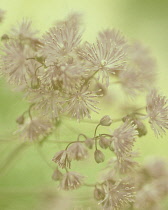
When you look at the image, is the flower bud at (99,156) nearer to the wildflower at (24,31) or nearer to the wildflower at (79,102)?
the wildflower at (79,102)

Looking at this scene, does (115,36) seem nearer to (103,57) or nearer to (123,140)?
(103,57)

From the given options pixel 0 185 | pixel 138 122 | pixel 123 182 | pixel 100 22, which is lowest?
pixel 0 185

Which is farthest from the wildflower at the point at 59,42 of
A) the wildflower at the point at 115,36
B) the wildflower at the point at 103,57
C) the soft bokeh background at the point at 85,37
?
the soft bokeh background at the point at 85,37

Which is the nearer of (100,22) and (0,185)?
(0,185)

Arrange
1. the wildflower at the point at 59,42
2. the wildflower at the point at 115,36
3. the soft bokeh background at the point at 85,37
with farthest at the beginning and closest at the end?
the soft bokeh background at the point at 85,37
the wildflower at the point at 115,36
the wildflower at the point at 59,42

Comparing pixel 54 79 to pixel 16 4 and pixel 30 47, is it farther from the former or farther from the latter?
pixel 16 4

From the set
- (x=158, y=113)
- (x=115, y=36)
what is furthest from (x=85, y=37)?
(x=158, y=113)

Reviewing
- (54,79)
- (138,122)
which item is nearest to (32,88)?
(54,79)

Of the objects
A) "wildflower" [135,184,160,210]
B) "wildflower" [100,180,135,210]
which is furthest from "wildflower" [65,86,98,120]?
"wildflower" [135,184,160,210]
